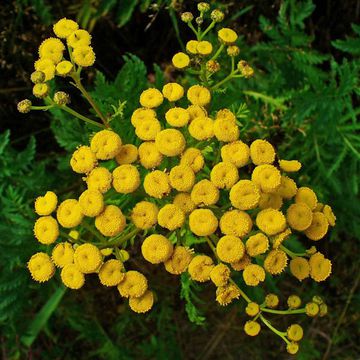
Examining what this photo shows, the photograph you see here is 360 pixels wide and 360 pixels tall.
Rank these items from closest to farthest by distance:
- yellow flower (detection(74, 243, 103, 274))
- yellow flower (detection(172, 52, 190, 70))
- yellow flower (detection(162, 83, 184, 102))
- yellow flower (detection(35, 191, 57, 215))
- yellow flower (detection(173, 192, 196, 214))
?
yellow flower (detection(74, 243, 103, 274)) < yellow flower (detection(173, 192, 196, 214)) < yellow flower (detection(35, 191, 57, 215)) < yellow flower (detection(162, 83, 184, 102)) < yellow flower (detection(172, 52, 190, 70))

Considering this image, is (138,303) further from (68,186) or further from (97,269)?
Result: (68,186)

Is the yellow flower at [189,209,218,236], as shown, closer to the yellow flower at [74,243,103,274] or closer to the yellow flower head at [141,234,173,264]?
the yellow flower head at [141,234,173,264]

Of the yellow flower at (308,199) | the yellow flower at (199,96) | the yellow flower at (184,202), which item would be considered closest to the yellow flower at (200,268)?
the yellow flower at (184,202)

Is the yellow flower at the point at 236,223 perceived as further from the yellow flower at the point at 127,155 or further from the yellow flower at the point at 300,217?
the yellow flower at the point at 127,155

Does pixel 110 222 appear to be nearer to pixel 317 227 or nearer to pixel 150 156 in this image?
pixel 150 156

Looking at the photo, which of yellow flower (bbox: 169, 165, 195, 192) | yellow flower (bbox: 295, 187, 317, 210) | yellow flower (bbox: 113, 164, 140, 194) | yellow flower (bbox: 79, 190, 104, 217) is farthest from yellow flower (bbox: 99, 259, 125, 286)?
yellow flower (bbox: 295, 187, 317, 210)
